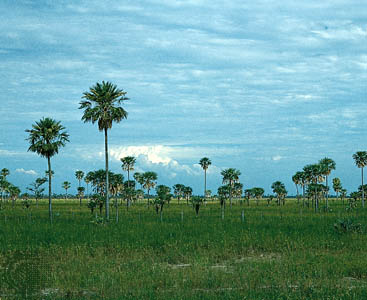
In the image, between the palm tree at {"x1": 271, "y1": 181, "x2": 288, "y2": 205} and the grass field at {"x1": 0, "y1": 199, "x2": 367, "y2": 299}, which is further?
the palm tree at {"x1": 271, "y1": 181, "x2": 288, "y2": 205}

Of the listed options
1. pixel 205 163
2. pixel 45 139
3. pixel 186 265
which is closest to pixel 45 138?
pixel 45 139

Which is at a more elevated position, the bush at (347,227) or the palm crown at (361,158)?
the palm crown at (361,158)

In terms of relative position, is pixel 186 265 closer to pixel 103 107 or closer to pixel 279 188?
pixel 103 107

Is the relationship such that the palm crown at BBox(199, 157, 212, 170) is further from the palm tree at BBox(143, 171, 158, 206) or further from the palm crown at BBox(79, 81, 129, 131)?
the palm crown at BBox(79, 81, 129, 131)

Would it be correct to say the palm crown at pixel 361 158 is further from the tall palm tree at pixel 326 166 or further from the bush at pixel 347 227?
the bush at pixel 347 227

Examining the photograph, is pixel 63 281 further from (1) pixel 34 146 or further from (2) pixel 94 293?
(1) pixel 34 146

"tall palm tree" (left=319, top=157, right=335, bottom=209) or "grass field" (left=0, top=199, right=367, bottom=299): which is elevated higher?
"tall palm tree" (left=319, top=157, right=335, bottom=209)

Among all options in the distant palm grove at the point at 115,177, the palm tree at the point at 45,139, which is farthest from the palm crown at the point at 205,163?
the palm tree at the point at 45,139

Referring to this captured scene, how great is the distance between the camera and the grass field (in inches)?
602

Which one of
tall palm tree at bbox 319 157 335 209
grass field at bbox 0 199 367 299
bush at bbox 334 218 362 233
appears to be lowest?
grass field at bbox 0 199 367 299

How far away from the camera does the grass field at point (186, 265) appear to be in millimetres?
15293

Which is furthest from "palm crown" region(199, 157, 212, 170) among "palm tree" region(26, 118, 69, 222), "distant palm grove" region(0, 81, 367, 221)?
"palm tree" region(26, 118, 69, 222)

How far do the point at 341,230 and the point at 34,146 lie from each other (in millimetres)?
41270

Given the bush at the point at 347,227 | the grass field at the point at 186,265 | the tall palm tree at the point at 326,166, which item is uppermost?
the tall palm tree at the point at 326,166
